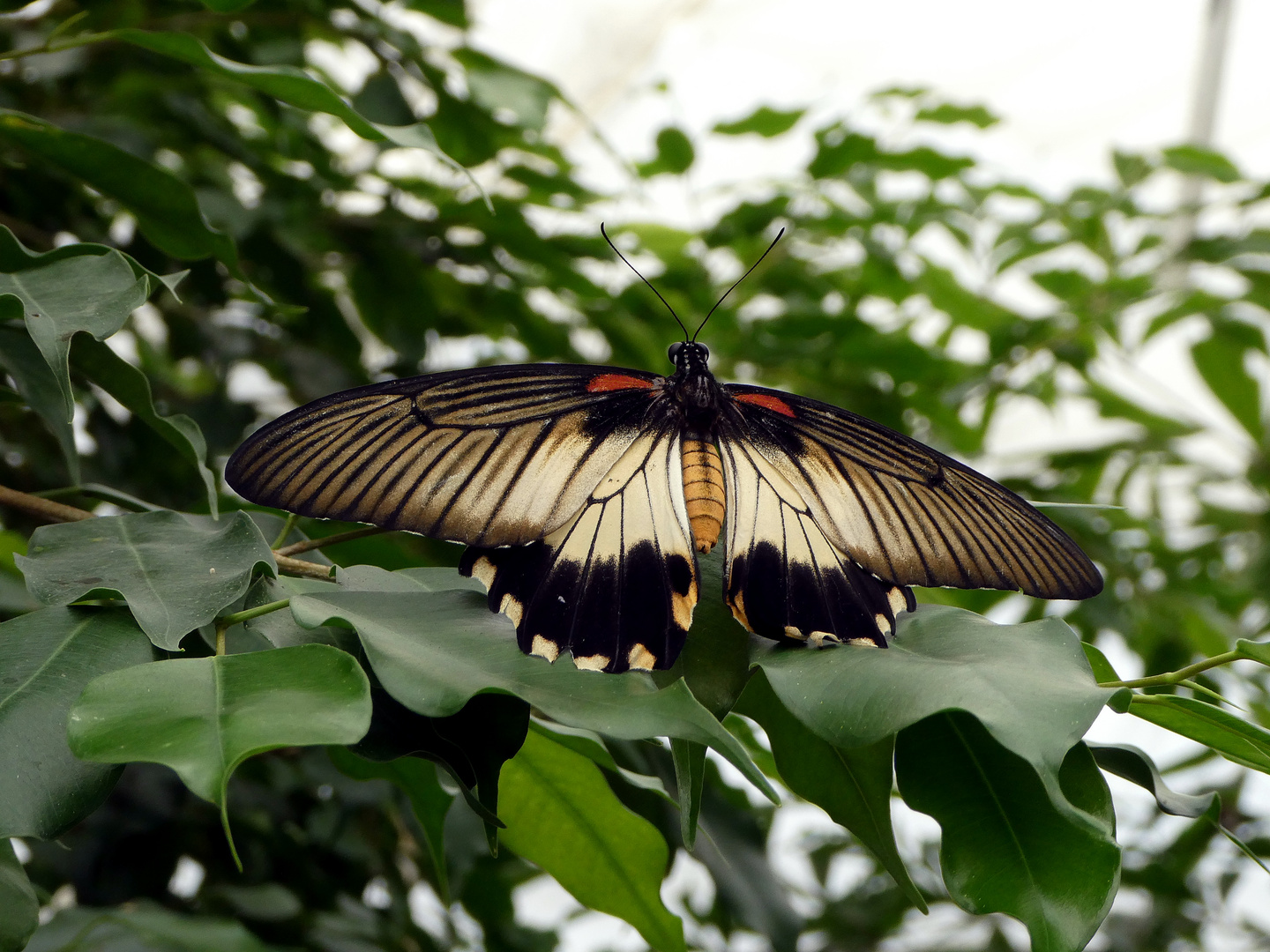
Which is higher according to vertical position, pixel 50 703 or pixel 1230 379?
pixel 1230 379

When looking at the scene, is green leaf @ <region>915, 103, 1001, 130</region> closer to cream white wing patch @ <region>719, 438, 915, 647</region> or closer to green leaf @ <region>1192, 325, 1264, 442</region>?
green leaf @ <region>1192, 325, 1264, 442</region>

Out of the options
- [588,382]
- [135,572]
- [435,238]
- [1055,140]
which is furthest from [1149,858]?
[1055,140]

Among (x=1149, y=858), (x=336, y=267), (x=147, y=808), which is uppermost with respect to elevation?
(x=336, y=267)

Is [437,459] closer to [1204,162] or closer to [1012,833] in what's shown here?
[1012,833]

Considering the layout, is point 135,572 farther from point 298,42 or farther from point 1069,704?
point 298,42

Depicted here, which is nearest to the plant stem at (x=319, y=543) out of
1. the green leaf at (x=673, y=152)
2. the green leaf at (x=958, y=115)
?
the green leaf at (x=673, y=152)

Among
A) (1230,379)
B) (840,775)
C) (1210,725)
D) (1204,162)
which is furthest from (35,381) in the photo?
(1230,379)

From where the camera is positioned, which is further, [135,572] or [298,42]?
[298,42]

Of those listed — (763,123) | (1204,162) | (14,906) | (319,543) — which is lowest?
(14,906)
